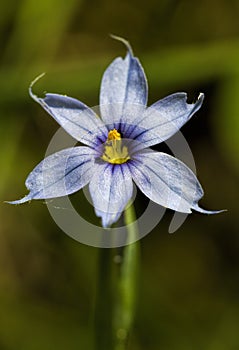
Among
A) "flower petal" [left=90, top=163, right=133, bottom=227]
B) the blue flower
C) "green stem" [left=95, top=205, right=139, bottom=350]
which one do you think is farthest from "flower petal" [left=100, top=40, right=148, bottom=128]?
"green stem" [left=95, top=205, right=139, bottom=350]

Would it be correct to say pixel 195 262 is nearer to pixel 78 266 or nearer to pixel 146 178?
pixel 78 266

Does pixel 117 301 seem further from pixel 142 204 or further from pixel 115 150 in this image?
pixel 142 204

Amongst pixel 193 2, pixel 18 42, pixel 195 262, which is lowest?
pixel 195 262

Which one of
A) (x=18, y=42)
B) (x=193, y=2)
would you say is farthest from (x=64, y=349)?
(x=193, y=2)

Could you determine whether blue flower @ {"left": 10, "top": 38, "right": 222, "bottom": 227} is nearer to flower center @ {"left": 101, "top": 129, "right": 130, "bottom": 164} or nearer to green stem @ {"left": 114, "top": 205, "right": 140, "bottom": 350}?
flower center @ {"left": 101, "top": 129, "right": 130, "bottom": 164}

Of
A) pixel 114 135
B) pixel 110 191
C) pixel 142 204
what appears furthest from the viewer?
pixel 142 204

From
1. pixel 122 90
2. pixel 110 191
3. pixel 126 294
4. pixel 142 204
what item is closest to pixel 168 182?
pixel 110 191

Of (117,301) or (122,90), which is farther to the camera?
(117,301)
